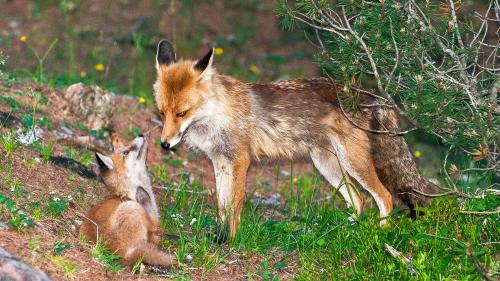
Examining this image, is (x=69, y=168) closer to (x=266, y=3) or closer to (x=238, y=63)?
(x=238, y=63)

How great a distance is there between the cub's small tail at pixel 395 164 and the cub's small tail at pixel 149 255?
8.61ft

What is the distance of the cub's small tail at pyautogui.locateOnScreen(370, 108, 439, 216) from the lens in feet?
24.9

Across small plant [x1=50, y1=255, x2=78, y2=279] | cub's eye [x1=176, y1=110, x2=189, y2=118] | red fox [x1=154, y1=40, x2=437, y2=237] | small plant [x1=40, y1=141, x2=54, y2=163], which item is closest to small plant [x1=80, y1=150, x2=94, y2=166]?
small plant [x1=40, y1=141, x2=54, y2=163]

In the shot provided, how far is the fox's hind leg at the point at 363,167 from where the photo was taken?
24.8ft

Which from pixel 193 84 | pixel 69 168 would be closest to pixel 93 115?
pixel 69 168

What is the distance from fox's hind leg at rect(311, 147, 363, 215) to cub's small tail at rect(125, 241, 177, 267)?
2.44m

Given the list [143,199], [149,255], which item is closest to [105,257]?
[149,255]

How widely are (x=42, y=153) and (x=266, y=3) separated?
31.8 ft

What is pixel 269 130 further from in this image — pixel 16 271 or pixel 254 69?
pixel 254 69

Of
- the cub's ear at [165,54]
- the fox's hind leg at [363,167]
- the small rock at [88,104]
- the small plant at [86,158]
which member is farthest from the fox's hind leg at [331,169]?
the small rock at [88,104]

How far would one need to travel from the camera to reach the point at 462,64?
20.9 feet

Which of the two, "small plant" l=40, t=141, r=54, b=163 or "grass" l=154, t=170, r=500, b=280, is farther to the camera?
"small plant" l=40, t=141, r=54, b=163

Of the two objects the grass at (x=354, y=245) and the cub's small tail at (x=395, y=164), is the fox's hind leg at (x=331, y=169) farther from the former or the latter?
the grass at (x=354, y=245)

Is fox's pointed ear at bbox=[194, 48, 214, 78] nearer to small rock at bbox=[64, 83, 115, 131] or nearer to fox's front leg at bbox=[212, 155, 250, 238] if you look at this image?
fox's front leg at bbox=[212, 155, 250, 238]
